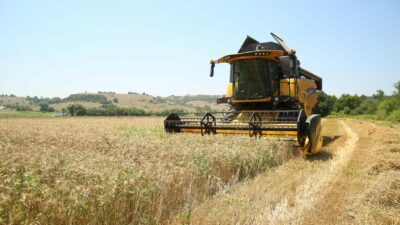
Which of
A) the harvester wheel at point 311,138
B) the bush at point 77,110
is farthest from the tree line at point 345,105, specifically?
the bush at point 77,110

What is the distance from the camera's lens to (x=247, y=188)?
4.85 meters

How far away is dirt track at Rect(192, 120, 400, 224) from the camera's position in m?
3.73

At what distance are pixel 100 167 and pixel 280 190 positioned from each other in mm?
2807

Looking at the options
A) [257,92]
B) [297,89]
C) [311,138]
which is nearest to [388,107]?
[297,89]

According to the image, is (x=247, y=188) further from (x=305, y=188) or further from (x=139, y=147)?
(x=139, y=147)

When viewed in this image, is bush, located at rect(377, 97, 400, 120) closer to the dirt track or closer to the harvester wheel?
the harvester wheel

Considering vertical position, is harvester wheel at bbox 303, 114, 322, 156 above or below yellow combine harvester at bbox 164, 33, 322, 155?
below

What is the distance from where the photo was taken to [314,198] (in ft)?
14.9

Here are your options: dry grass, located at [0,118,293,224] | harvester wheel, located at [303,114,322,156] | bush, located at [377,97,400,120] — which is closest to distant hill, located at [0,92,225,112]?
bush, located at [377,97,400,120]

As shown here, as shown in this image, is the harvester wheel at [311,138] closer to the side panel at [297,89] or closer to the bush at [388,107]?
the side panel at [297,89]

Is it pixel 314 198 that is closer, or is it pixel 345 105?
pixel 314 198

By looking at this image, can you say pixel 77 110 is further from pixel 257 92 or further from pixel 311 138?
pixel 311 138

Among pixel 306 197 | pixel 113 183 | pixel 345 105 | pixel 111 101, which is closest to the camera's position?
pixel 113 183

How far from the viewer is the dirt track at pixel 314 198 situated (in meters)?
3.73
